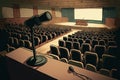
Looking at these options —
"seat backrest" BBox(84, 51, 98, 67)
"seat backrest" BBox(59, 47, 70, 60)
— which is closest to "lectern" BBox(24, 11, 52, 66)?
"seat backrest" BBox(84, 51, 98, 67)

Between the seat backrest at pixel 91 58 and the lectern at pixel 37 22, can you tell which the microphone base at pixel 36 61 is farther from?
the seat backrest at pixel 91 58

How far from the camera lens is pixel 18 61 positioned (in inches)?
64.9

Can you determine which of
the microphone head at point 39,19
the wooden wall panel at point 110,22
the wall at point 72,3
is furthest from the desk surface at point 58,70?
the wooden wall panel at point 110,22

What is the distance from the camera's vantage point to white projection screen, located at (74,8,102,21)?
15.4 metres

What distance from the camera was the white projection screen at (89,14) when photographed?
15.4 metres

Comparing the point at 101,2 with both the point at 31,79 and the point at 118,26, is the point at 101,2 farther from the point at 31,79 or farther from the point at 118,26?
the point at 31,79

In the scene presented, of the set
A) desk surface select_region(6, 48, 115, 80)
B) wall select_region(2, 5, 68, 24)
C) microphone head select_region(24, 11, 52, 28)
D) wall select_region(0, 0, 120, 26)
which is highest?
wall select_region(0, 0, 120, 26)

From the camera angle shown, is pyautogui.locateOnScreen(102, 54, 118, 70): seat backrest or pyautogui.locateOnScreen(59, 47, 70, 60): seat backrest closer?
pyautogui.locateOnScreen(102, 54, 118, 70): seat backrest

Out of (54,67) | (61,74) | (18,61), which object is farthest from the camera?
(18,61)

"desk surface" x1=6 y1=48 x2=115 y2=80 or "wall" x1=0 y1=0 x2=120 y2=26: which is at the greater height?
"wall" x1=0 y1=0 x2=120 y2=26

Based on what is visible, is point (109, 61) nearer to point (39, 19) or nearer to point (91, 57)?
point (91, 57)

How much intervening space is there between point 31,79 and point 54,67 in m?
0.30

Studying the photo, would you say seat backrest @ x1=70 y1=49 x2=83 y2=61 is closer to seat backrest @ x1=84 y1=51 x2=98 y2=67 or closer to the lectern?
seat backrest @ x1=84 y1=51 x2=98 y2=67

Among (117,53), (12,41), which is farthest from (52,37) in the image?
(117,53)
